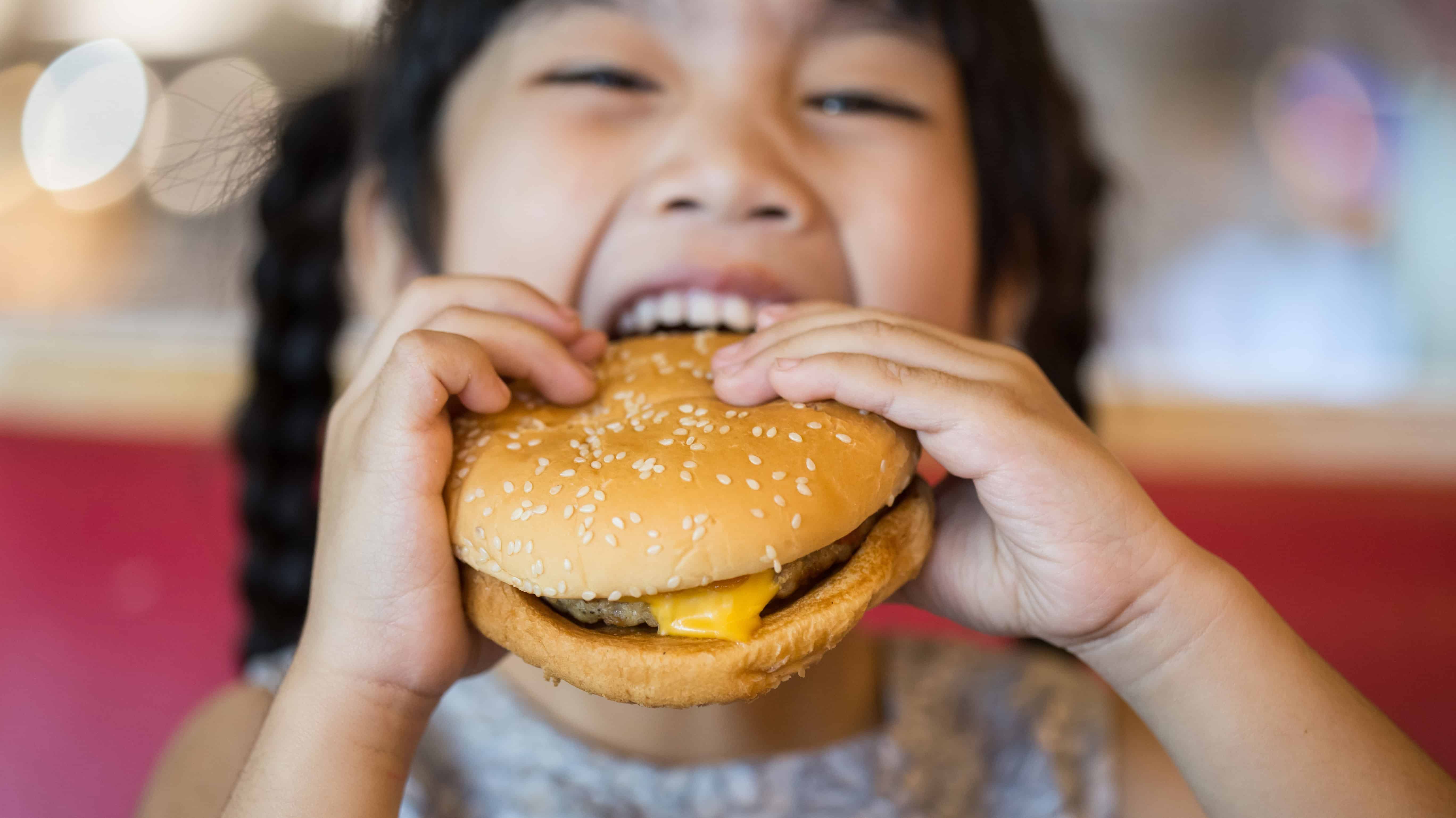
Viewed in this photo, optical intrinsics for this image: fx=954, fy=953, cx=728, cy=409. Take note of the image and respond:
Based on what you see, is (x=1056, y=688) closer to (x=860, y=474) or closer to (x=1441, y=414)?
(x=860, y=474)

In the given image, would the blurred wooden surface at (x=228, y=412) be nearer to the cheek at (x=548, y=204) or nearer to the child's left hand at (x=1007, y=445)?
the cheek at (x=548, y=204)

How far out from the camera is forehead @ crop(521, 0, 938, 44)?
1.37 metres

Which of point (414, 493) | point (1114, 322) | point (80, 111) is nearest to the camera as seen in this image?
point (414, 493)

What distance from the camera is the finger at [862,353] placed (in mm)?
988

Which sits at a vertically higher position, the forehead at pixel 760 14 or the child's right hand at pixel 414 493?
the forehead at pixel 760 14

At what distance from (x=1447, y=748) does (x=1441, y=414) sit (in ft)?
4.32

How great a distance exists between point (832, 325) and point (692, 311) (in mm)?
376

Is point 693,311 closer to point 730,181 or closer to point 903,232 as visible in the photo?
point 730,181

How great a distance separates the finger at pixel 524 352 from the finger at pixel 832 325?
0.16 metres

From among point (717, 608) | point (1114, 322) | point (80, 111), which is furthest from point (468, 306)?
point (1114, 322)

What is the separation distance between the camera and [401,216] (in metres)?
1.66

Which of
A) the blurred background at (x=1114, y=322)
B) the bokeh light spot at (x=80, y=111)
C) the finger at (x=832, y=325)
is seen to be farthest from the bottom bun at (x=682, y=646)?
the bokeh light spot at (x=80, y=111)

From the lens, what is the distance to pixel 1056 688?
1.74 metres

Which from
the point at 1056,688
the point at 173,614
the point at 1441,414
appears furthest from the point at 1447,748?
the point at 173,614
